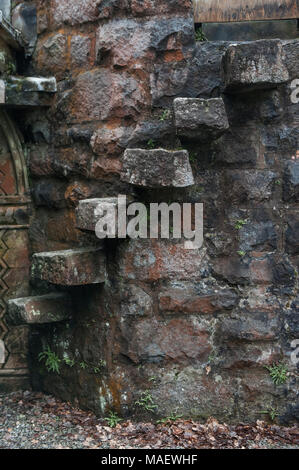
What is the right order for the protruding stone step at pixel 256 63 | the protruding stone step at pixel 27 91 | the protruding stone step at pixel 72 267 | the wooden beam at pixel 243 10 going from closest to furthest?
the protruding stone step at pixel 256 63 → the protruding stone step at pixel 72 267 → the wooden beam at pixel 243 10 → the protruding stone step at pixel 27 91

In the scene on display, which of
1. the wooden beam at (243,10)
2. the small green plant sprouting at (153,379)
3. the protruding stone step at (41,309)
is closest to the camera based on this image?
the small green plant sprouting at (153,379)

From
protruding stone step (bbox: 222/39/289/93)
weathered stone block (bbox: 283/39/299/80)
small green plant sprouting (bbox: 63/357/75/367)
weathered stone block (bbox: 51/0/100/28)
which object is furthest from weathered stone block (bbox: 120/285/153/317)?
weathered stone block (bbox: 51/0/100/28)

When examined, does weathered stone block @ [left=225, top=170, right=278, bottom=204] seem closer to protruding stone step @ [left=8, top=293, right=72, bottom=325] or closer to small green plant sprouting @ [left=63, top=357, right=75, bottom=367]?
Result: protruding stone step @ [left=8, top=293, right=72, bottom=325]

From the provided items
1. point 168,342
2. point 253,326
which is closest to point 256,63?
point 253,326

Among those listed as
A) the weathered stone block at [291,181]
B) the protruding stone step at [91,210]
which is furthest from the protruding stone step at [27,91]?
the weathered stone block at [291,181]

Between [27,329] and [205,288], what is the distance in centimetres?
152

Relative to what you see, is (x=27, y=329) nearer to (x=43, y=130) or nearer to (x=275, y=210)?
(x=43, y=130)

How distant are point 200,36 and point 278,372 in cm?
219

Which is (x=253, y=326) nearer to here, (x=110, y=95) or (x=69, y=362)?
(x=69, y=362)

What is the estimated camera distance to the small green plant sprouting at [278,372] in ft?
10.7

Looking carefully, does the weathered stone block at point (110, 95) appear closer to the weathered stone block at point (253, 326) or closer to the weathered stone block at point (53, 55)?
the weathered stone block at point (53, 55)

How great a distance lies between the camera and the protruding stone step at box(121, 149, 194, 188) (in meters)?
3.03

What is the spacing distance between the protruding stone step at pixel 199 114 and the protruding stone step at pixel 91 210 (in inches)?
23.3

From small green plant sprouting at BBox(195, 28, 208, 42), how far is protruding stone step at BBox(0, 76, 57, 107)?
1.02m
